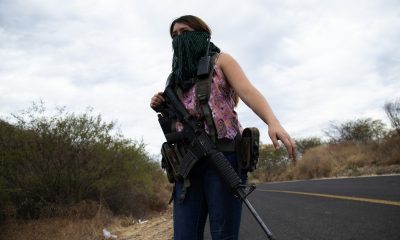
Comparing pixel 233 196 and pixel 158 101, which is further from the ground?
pixel 158 101

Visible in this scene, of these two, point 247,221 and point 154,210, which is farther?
point 154,210

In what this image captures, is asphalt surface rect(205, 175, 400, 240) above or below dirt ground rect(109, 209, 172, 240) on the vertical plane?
above

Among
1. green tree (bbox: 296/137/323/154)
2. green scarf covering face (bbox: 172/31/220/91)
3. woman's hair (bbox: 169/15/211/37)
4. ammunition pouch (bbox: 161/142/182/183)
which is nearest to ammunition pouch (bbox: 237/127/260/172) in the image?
ammunition pouch (bbox: 161/142/182/183)

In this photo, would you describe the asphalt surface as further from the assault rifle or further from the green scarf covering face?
the green scarf covering face

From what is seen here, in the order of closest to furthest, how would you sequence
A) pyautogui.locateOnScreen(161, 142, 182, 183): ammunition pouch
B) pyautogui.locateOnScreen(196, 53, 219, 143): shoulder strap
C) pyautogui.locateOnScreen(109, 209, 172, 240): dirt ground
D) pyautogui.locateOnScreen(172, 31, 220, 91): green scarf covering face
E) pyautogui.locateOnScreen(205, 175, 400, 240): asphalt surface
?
pyautogui.locateOnScreen(196, 53, 219, 143): shoulder strap → pyautogui.locateOnScreen(161, 142, 182, 183): ammunition pouch → pyautogui.locateOnScreen(172, 31, 220, 91): green scarf covering face → pyautogui.locateOnScreen(205, 175, 400, 240): asphalt surface → pyautogui.locateOnScreen(109, 209, 172, 240): dirt ground

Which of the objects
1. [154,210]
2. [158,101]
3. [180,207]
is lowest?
[154,210]

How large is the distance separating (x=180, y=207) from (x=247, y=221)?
4763 millimetres

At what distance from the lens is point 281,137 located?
1.85 metres

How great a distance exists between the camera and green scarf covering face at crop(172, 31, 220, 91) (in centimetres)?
231

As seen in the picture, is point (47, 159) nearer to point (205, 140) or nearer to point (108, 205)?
point (108, 205)

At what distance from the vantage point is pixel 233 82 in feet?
6.99

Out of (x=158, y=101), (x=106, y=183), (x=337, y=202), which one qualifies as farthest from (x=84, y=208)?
(x=158, y=101)

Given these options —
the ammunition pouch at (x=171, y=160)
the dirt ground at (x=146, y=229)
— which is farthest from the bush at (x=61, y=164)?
the ammunition pouch at (x=171, y=160)

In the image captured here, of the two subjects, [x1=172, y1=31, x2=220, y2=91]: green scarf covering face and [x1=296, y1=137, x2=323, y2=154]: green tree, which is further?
[x1=296, y1=137, x2=323, y2=154]: green tree
